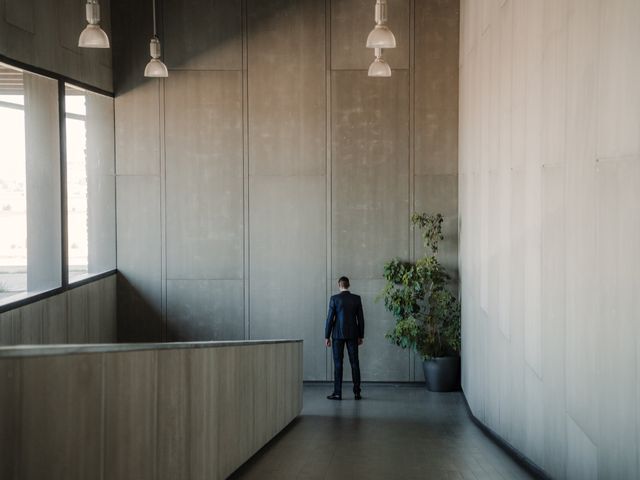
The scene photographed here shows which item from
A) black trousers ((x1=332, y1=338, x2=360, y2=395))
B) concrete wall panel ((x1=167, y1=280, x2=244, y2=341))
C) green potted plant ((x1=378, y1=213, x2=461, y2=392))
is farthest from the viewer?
concrete wall panel ((x1=167, y1=280, x2=244, y2=341))

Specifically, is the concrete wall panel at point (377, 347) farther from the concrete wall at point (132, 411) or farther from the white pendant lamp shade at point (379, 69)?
the concrete wall at point (132, 411)

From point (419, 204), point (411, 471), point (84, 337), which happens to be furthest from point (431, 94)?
point (411, 471)

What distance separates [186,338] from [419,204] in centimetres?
380

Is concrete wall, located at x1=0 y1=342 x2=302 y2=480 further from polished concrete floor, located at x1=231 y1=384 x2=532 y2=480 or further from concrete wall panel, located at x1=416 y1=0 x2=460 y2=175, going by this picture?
concrete wall panel, located at x1=416 y1=0 x2=460 y2=175

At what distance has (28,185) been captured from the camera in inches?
360

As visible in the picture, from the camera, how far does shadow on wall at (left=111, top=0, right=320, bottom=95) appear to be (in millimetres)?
11938

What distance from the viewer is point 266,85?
39.3ft

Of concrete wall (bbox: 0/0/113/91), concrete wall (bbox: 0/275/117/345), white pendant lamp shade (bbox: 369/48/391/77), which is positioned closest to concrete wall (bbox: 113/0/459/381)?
concrete wall (bbox: 0/275/117/345)

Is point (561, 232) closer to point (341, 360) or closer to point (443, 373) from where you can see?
point (341, 360)

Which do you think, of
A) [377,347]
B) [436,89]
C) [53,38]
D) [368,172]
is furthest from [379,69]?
[377,347]

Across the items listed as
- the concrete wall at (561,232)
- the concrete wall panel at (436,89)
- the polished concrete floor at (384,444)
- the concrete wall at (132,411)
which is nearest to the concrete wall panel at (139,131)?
the concrete wall panel at (436,89)

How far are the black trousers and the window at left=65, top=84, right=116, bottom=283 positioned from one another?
3422 mm

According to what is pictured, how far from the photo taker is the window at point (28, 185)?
865 cm

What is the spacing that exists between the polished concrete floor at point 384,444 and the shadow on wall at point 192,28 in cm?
490
